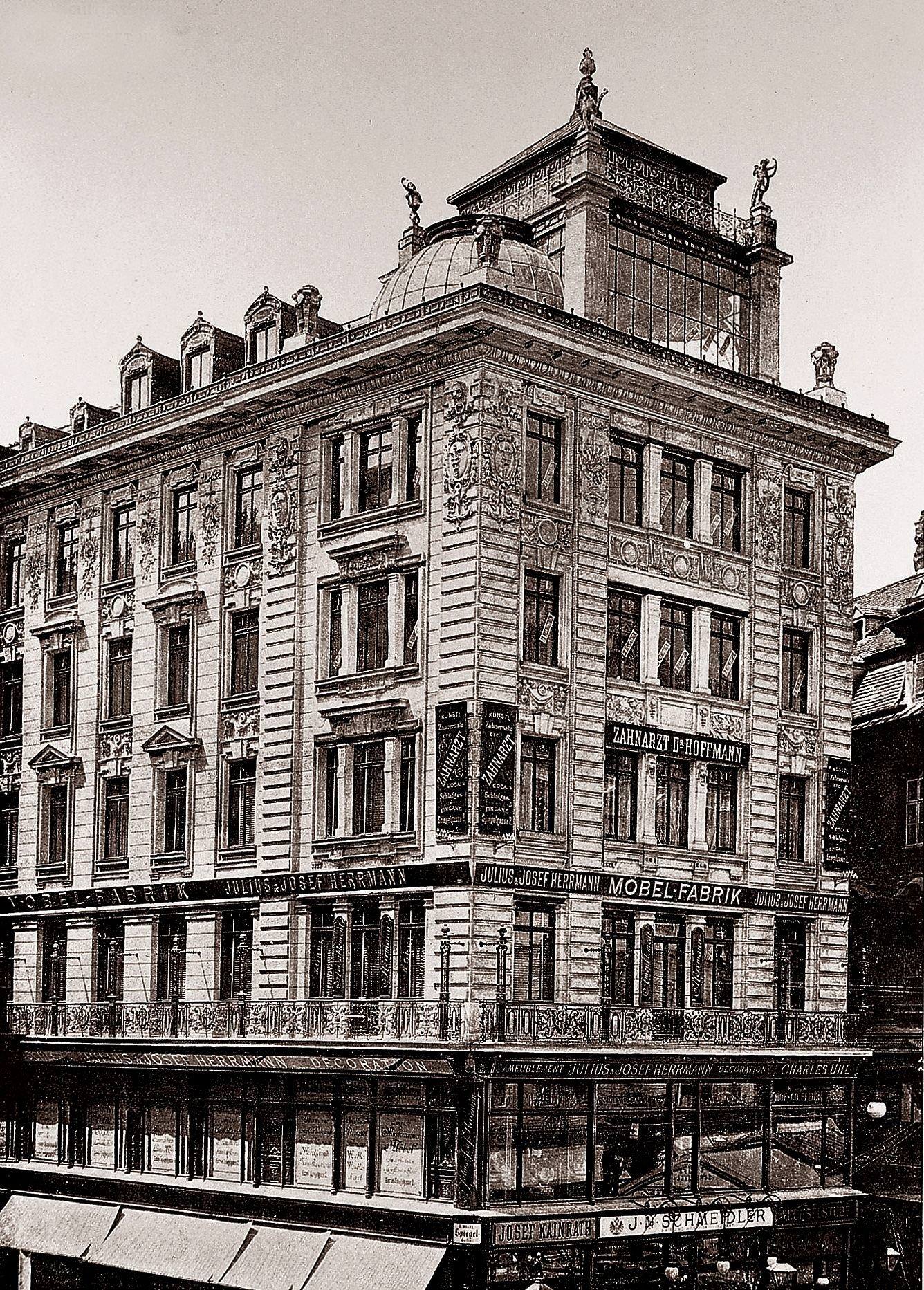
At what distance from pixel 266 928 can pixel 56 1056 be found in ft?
32.2

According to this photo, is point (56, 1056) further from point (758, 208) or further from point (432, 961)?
point (758, 208)

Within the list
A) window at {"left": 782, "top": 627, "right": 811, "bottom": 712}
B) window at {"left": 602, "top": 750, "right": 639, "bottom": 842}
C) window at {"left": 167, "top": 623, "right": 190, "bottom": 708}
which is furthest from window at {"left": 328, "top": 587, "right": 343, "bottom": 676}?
window at {"left": 782, "top": 627, "right": 811, "bottom": 712}

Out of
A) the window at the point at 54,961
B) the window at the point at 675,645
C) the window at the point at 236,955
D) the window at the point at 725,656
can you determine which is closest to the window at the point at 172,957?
the window at the point at 236,955

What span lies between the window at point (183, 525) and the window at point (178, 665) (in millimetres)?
1987

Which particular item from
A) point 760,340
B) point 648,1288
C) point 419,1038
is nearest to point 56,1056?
point 419,1038

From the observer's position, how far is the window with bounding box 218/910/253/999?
5244 centimetres

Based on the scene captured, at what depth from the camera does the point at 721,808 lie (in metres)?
53.5

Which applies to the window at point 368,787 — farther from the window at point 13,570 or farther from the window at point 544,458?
the window at point 13,570

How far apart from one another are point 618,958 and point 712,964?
3.59 m

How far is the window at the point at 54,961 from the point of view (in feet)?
194

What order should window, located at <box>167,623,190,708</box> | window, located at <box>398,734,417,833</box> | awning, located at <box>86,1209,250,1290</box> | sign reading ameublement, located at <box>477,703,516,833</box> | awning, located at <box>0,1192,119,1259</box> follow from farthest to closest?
window, located at <box>167,623,190,708</box>, awning, located at <box>0,1192,119,1259</box>, awning, located at <box>86,1209,250,1290</box>, window, located at <box>398,734,417,833</box>, sign reading ameublement, located at <box>477,703,516,833</box>

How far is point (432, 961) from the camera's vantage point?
154 ft

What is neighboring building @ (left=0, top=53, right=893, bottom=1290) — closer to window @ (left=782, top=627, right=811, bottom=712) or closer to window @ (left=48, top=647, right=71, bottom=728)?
window @ (left=782, top=627, right=811, bottom=712)

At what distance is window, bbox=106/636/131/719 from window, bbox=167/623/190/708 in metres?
1.85
